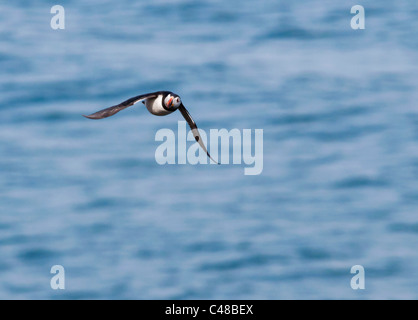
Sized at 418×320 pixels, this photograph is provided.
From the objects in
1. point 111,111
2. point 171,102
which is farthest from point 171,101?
point 111,111

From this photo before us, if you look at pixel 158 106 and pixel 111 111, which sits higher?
pixel 158 106

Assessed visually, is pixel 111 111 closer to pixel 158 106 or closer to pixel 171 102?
pixel 158 106

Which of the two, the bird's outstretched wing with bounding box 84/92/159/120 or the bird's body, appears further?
the bird's body

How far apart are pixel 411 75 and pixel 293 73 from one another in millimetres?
2633

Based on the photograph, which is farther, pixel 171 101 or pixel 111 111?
pixel 171 101

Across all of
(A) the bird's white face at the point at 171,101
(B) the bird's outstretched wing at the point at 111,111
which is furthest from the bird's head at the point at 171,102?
(B) the bird's outstretched wing at the point at 111,111

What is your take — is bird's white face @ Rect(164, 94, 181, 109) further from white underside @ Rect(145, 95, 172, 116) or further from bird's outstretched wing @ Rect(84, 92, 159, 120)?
bird's outstretched wing @ Rect(84, 92, 159, 120)

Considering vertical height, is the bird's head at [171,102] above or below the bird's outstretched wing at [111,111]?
above

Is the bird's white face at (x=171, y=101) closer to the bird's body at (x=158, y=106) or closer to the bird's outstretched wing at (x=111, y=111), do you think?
the bird's body at (x=158, y=106)

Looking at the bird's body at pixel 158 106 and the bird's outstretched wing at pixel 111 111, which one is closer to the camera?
the bird's outstretched wing at pixel 111 111

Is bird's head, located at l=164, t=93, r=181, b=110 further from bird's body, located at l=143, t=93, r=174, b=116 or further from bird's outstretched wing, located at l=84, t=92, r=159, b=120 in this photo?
bird's outstretched wing, located at l=84, t=92, r=159, b=120

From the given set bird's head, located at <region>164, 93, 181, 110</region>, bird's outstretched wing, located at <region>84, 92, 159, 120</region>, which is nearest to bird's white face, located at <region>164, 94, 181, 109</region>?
bird's head, located at <region>164, 93, 181, 110</region>

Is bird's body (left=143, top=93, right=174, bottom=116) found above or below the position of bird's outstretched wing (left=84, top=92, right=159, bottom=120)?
above
